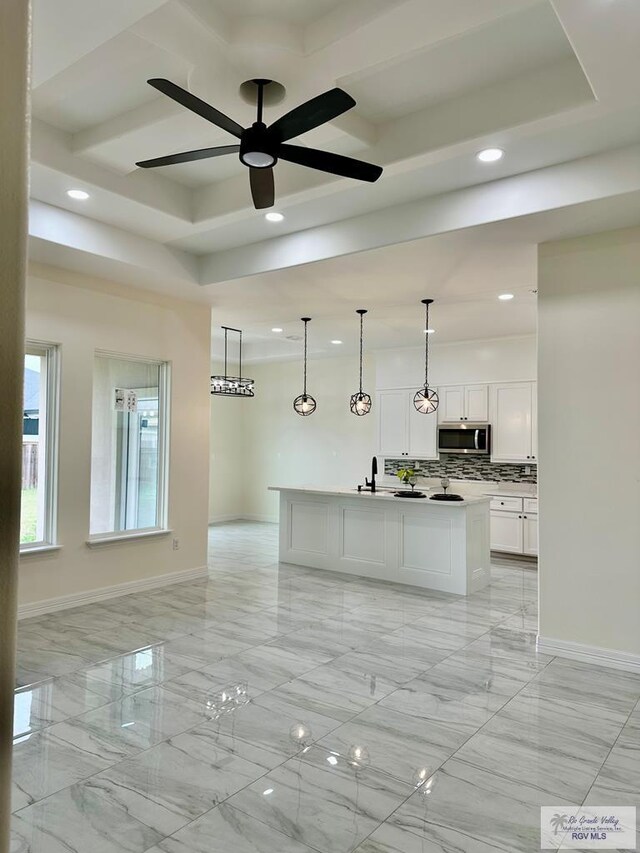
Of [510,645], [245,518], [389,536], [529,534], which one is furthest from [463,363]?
[245,518]

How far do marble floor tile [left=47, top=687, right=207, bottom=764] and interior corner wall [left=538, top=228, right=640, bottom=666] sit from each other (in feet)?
8.38

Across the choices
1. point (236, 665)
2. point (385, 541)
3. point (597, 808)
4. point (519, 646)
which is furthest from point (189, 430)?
point (597, 808)

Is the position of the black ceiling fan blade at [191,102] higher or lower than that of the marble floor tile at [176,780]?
higher

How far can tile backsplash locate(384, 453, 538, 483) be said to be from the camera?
26.9 ft

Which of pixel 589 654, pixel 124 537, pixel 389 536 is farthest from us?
pixel 389 536

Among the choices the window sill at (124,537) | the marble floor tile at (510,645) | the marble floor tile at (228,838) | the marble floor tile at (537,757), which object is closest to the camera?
the marble floor tile at (228,838)

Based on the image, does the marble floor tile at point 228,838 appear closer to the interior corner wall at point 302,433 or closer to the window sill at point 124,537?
the window sill at point 124,537

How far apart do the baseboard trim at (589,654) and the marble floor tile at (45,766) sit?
298 cm

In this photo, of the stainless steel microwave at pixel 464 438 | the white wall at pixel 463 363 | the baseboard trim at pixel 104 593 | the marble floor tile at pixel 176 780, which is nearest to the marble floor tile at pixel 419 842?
the marble floor tile at pixel 176 780

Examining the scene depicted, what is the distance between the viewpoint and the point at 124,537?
5617mm

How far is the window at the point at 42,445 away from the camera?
5.11 m

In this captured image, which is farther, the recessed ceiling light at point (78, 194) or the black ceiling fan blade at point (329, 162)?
the recessed ceiling light at point (78, 194)

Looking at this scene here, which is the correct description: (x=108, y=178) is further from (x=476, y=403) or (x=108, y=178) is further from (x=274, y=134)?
(x=476, y=403)

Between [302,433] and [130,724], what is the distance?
7765mm
